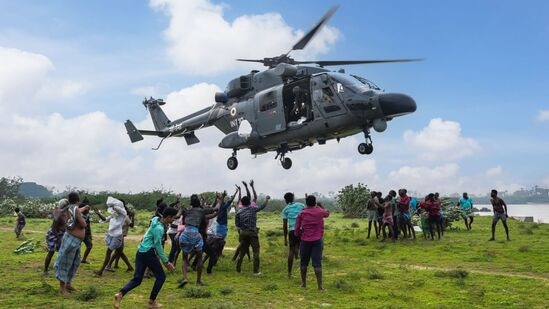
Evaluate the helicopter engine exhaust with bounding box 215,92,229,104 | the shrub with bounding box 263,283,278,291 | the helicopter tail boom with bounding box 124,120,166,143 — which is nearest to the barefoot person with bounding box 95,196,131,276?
the shrub with bounding box 263,283,278,291

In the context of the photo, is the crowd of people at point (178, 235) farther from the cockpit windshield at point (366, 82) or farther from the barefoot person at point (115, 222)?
the cockpit windshield at point (366, 82)

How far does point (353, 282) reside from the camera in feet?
32.2

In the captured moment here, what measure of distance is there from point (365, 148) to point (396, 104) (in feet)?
6.19

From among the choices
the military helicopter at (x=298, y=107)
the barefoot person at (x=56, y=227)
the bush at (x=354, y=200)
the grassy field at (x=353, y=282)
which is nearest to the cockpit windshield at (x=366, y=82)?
the military helicopter at (x=298, y=107)

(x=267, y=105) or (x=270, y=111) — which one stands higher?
(x=267, y=105)

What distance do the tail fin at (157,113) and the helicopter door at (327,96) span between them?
435 inches

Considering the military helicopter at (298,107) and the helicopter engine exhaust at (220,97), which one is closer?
the military helicopter at (298,107)

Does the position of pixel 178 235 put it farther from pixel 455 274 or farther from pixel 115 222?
pixel 455 274

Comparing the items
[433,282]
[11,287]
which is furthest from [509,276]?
[11,287]

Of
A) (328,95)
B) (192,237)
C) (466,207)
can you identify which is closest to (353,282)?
(192,237)

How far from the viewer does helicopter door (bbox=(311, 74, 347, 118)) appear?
51.8 feet

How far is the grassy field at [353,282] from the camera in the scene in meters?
8.09

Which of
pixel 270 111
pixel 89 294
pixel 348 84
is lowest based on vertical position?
pixel 89 294

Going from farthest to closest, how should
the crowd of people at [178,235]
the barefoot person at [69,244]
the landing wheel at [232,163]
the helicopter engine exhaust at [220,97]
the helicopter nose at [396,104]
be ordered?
the landing wheel at [232,163] < the helicopter engine exhaust at [220,97] < the helicopter nose at [396,104] < the barefoot person at [69,244] < the crowd of people at [178,235]
